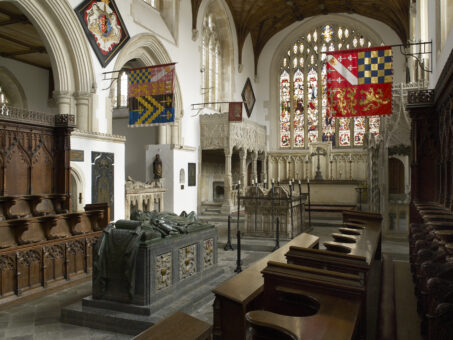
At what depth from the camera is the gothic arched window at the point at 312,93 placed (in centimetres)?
1981

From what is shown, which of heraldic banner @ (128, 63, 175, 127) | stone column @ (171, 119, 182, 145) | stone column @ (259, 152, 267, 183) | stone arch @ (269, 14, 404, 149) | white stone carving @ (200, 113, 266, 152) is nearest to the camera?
heraldic banner @ (128, 63, 175, 127)

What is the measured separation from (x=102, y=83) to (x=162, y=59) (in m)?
3.10

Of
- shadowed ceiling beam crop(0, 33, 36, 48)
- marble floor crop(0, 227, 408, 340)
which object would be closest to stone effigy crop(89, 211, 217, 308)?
marble floor crop(0, 227, 408, 340)

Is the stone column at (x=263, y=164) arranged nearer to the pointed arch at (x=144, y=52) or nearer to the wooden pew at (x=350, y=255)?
the pointed arch at (x=144, y=52)

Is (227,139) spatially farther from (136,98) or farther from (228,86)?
(136,98)

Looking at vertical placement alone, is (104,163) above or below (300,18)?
below

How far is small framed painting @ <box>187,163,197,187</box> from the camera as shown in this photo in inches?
551

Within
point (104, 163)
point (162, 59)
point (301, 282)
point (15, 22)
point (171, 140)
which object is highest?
point (15, 22)

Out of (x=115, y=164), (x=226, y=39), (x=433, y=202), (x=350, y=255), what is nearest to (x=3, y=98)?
(x=115, y=164)

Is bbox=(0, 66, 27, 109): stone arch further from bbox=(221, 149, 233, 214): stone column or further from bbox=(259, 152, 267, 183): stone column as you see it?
bbox=(259, 152, 267, 183): stone column

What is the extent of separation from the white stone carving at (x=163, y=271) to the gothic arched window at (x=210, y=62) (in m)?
12.0

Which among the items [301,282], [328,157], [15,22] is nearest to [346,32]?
[328,157]

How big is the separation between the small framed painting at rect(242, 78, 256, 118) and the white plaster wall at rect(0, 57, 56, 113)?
881 cm

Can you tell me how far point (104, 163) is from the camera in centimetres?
969
